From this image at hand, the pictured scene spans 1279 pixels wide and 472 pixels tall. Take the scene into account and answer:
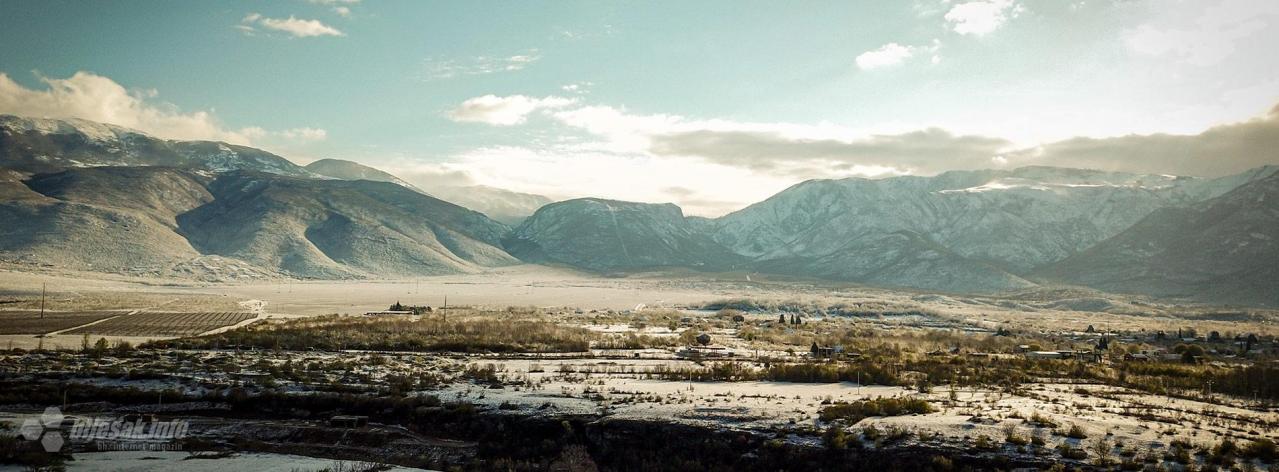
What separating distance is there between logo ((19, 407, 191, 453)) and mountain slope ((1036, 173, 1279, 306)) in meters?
149

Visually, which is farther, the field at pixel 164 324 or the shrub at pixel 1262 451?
the field at pixel 164 324

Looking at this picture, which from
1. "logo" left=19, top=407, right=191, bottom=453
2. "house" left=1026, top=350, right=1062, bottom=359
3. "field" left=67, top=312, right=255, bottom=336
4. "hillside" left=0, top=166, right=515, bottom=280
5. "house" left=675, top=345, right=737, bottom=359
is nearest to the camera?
"logo" left=19, top=407, right=191, bottom=453

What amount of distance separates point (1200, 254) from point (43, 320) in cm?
19476

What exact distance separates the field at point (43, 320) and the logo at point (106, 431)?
99.2 ft

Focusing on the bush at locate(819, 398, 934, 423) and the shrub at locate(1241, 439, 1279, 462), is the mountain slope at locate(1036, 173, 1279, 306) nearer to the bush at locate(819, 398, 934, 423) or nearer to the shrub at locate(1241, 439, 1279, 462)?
the shrub at locate(1241, 439, 1279, 462)

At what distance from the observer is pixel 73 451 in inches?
635

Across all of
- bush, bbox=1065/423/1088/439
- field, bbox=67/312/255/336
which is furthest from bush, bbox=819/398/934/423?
field, bbox=67/312/255/336

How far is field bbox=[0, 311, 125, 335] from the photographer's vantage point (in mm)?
42412

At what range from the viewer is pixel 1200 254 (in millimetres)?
149000

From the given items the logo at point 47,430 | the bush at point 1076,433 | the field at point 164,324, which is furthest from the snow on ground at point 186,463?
the field at point 164,324

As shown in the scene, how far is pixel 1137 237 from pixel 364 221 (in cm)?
21449

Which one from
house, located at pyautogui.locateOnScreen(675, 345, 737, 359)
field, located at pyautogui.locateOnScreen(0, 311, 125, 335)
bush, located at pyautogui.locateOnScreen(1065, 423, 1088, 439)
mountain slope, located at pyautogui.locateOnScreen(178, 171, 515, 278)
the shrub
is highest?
mountain slope, located at pyautogui.locateOnScreen(178, 171, 515, 278)

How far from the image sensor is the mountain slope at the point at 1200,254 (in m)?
126

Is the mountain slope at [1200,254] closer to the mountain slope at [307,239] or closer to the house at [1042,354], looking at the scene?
the house at [1042,354]
